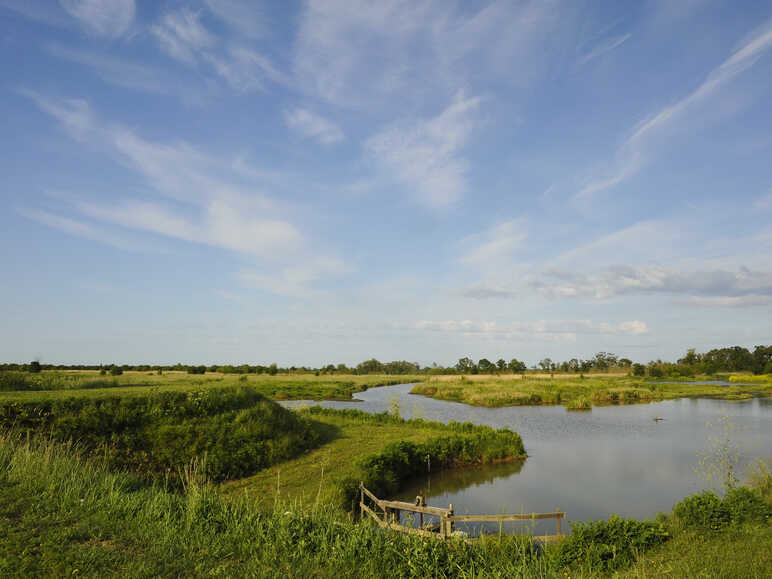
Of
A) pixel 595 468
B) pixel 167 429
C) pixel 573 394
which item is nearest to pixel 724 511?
pixel 595 468

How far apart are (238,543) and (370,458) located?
14.5 metres

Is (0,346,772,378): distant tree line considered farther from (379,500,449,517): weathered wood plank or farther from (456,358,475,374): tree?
(379,500,449,517): weathered wood plank

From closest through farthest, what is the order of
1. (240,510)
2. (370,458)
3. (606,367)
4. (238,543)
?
(238,543)
(240,510)
(370,458)
(606,367)

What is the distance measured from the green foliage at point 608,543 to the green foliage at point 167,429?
620 inches

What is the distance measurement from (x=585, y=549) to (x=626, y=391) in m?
64.8

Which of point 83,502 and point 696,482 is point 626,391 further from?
point 83,502

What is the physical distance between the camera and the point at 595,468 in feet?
90.3

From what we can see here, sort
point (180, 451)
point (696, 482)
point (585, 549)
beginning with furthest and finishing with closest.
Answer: point (696, 482), point (180, 451), point (585, 549)

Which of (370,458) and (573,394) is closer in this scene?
(370,458)

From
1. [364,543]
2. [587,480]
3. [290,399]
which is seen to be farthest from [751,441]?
[290,399]

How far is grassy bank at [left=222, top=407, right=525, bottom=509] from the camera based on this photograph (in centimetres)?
1884

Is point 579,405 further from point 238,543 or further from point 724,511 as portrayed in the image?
point 238,543

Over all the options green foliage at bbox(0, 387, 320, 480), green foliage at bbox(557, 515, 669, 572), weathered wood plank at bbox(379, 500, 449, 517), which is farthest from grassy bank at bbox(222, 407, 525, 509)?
green foliage at bbox(557, 515, 669, 572)

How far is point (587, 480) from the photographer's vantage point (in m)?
24.8
